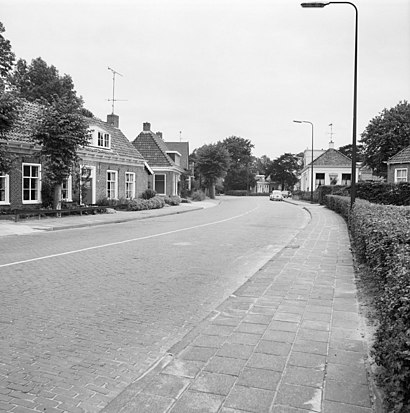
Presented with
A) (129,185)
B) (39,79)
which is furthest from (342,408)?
(39,79)

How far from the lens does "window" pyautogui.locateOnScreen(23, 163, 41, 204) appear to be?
73.0 ft

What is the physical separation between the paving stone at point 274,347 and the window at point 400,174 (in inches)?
1342

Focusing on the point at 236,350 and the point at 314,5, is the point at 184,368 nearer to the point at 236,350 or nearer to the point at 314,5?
the point at 236,350

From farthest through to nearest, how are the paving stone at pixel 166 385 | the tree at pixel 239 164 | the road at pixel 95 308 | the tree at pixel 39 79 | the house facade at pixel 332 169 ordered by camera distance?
the tree at pixel 239 164 < the house facade at pixel 332 169 < the tree at pixel 39 79 < the road at pixel 95 308 < the paving stone at pixel 166 385

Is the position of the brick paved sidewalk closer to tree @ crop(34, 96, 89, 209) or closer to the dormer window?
tree @ crop(34, 96, 89, 209)

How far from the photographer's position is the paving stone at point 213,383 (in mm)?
3453

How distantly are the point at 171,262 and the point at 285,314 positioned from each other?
184 inches

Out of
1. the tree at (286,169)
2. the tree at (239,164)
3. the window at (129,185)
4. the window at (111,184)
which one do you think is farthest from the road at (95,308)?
the tree at (239,164)

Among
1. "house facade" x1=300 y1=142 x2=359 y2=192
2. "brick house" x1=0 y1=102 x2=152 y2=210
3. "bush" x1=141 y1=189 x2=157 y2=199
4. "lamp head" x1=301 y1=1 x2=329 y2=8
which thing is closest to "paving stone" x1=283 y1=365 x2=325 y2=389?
"lamp head" x1=301 y1=1 x2=329 y2=8

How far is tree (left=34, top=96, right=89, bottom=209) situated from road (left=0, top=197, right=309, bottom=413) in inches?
375

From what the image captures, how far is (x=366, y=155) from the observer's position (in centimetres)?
4306

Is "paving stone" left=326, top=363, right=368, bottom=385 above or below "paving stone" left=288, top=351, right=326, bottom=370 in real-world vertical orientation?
above

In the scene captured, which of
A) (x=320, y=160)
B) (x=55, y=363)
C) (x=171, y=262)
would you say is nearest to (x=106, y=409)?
(x=55, y=363)

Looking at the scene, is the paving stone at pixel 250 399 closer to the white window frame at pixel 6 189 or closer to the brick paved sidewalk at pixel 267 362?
the brick paved sidewalk at pixel 267 362
